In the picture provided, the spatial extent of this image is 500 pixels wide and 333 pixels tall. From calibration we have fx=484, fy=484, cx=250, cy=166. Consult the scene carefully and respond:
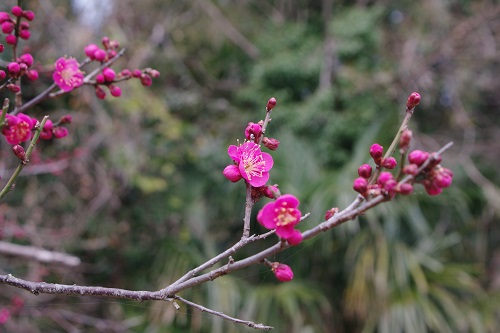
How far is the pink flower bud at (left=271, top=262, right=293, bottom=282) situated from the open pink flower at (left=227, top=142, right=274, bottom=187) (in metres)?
0.09

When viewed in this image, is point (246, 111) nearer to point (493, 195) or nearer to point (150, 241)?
point (150, 241)

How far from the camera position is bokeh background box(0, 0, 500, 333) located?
2.23 metres

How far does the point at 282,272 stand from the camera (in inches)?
20.7

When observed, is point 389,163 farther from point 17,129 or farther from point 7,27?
point 7,27

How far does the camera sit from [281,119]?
3.37 metres

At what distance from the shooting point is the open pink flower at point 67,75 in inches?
28.4

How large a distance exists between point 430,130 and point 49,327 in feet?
9.94

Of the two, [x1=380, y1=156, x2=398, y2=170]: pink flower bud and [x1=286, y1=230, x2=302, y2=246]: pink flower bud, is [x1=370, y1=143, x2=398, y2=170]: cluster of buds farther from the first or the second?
[x1=286, y1=230, x2=302, y2=246]: pink flower bud

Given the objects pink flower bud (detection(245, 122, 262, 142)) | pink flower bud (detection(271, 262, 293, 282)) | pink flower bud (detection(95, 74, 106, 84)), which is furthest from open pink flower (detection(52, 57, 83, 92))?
pink flower bud (detection(271, 262, 293, 282))

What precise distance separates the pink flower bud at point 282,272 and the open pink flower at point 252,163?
9 centimetres

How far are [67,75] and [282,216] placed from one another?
1.42 ft

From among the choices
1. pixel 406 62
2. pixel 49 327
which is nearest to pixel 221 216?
pixel 49 327

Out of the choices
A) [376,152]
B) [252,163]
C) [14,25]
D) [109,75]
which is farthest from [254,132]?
[14,25]

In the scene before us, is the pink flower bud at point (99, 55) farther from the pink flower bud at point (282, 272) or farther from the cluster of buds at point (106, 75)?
the pink flower bud at point (282, 272)
